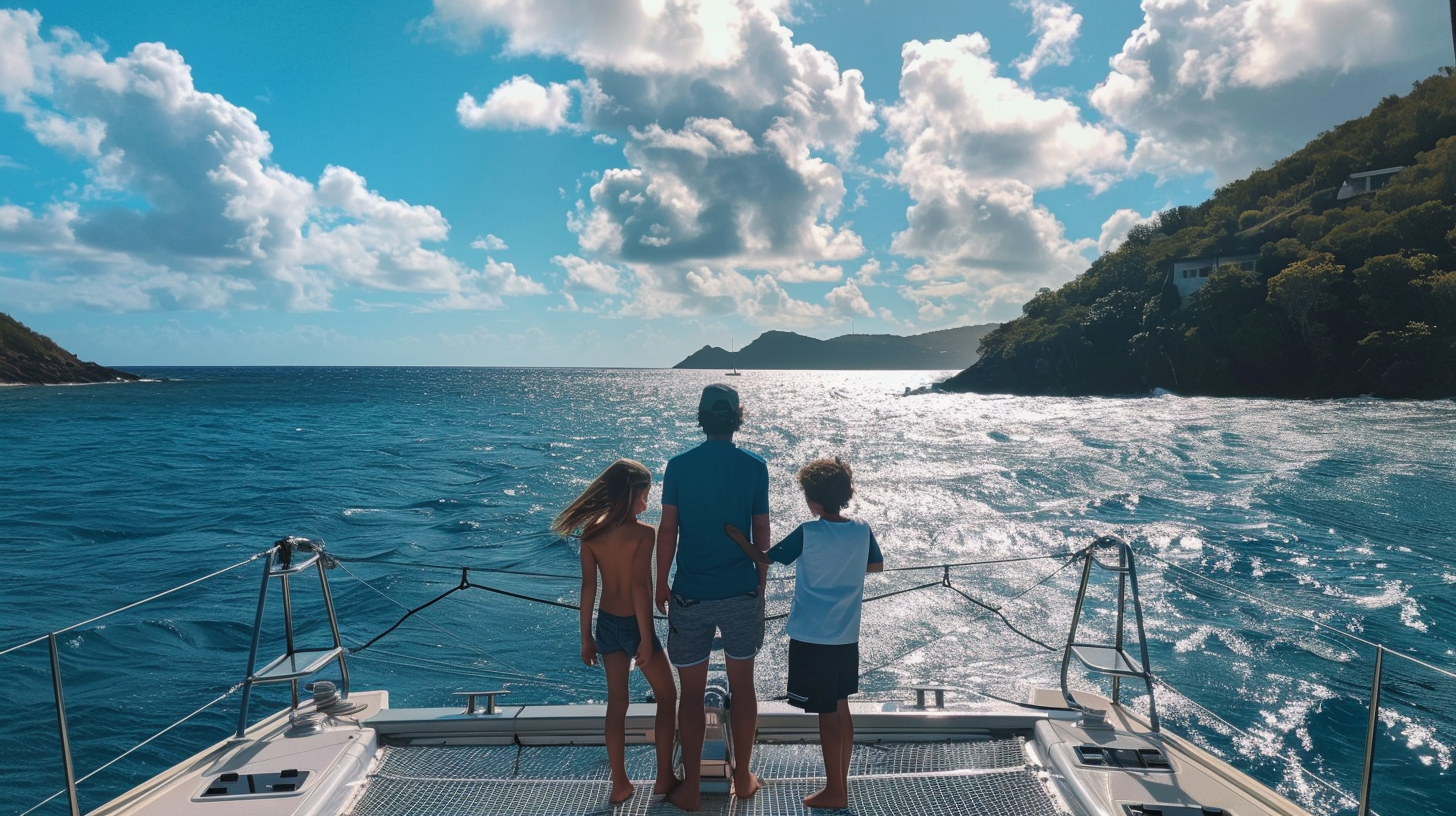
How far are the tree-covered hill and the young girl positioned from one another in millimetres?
58561

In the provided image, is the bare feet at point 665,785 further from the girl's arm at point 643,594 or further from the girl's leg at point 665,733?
the girl's arm at point 643,594

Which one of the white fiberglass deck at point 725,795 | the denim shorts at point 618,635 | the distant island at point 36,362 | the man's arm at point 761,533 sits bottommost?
the white fiberglass deck at point 725,795

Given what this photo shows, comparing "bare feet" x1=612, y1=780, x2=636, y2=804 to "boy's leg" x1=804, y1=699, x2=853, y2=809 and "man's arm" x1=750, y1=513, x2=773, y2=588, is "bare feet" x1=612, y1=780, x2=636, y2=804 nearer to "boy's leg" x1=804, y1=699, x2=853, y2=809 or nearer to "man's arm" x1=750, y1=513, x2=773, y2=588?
"boy's leg" x1=804, y1=699, x2=853, y2=809

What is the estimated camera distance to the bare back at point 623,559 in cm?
335

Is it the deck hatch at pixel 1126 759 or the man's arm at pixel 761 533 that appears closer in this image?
the man's arm at pixel 761 533

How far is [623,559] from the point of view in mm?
3354

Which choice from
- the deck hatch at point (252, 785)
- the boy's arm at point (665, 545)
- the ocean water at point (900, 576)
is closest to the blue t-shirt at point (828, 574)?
the boy's arm at point (665, 545)

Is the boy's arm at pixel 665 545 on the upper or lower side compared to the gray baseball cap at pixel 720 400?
lower

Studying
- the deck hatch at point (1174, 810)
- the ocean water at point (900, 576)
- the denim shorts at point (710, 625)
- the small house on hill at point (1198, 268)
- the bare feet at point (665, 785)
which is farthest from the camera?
the small house on hill at point (1198, 268)

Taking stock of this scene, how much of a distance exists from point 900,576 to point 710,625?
1036cm

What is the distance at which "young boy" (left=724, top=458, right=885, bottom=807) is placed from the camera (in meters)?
3.38

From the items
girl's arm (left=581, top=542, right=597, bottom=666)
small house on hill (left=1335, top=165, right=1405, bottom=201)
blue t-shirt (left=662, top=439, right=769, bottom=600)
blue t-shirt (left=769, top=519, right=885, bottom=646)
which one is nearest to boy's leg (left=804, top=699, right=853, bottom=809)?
blue t-shirt (left=769, top=519, right=885, bottom=646)

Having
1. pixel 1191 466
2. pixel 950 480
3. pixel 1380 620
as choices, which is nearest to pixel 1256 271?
pixel 1191 466

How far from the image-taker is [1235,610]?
11.0m
